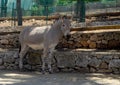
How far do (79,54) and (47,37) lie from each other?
1.16 meters

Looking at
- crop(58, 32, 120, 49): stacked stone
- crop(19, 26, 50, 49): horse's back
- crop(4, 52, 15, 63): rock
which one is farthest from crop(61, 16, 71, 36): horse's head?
crop(4, 52, 15, 63): rock

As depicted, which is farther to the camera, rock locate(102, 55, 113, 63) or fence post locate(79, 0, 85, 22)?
fence post locate(79, 0, 85, 22)

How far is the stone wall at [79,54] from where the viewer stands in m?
11.2

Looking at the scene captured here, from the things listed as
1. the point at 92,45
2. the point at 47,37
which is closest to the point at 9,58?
the point at 47,37

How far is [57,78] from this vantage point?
34.1 ft

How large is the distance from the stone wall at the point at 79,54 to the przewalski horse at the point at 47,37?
0.48m

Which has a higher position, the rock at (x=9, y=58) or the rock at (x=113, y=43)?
the rock at (x=113, y=43)

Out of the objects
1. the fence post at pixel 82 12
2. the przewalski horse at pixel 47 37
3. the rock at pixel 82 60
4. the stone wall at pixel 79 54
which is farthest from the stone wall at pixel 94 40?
the fence post at pixel 82 12

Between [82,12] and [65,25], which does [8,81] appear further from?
[82,12]

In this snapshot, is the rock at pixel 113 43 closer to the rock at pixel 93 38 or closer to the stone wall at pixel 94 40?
the stone wall at pixel 94 40

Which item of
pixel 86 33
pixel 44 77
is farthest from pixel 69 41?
pixel 44 77

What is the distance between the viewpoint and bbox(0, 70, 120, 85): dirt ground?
32.0 ft

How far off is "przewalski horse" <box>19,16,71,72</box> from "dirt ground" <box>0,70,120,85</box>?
1.96 ft

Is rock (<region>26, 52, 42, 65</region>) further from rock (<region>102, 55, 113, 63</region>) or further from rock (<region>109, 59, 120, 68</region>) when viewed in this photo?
rock (<region>109, 59, 120, 68</region>)
